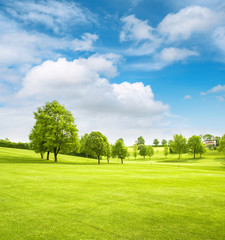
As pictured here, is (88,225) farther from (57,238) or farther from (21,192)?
(21,192)

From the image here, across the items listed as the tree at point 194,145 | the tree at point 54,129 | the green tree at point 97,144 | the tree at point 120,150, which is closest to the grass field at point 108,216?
the tree at point 54,129

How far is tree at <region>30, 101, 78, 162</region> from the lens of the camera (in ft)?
159

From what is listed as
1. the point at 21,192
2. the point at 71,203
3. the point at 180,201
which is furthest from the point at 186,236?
the point at 21,192

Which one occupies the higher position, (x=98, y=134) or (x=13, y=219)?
(x=98, y=134)

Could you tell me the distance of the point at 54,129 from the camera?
4862 cm

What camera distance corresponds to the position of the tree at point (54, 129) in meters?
48.6

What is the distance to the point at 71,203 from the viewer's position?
10383mm

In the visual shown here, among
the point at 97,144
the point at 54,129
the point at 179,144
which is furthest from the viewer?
the point at 179,144

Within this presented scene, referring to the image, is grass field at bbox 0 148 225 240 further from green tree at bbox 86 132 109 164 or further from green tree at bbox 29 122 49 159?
green tree at bbox 86 132 109 164

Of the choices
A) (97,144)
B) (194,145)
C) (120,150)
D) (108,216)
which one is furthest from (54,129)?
(194,145)

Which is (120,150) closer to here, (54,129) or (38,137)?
(54,129)

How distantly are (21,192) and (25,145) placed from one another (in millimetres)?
Answer: 112740

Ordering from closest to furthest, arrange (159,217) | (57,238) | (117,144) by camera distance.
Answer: (57,238), (159,217), (117,144)

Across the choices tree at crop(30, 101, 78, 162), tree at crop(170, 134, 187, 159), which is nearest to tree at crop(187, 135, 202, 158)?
tree at crop(170, 134, 187, 159)
